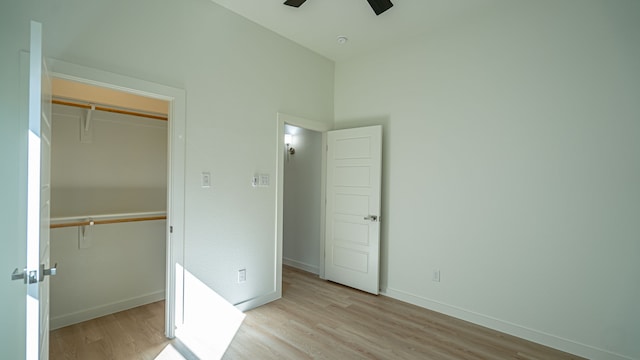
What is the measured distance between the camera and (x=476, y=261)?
294 centimetres

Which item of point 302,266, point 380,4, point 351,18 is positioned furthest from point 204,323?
point 351,18

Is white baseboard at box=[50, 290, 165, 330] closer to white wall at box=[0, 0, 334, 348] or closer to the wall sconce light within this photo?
white wall at box=[0, 0, 334, 348]

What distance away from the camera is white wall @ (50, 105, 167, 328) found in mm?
2746

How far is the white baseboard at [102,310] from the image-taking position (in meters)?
2.64

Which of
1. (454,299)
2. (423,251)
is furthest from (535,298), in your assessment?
(423,251)

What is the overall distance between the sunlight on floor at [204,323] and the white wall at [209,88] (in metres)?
0.10

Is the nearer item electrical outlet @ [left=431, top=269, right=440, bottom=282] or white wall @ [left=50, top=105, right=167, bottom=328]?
white wall @ [left=50, top=105, right=167, bottom=328]

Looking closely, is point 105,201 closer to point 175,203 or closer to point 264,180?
point 175,203

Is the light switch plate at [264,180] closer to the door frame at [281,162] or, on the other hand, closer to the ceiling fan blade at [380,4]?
the door frame at [281,162]

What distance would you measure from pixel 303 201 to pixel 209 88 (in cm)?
236

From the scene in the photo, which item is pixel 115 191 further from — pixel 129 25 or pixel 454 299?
pixel 454 299

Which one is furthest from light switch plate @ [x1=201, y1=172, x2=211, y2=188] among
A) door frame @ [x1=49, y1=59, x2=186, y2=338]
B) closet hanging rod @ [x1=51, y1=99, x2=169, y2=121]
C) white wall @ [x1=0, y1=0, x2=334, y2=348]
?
closet hanging rod @ [x1=51, y1=99, x2=169, y2=121]

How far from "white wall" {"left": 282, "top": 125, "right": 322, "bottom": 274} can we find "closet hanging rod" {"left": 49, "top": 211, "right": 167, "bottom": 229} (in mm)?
2006

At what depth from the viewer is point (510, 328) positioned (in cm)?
272
